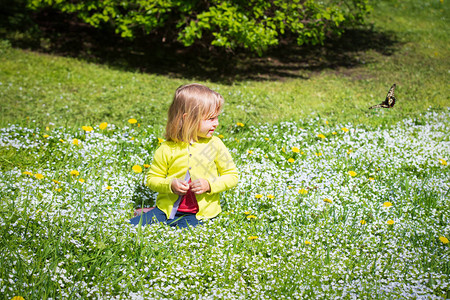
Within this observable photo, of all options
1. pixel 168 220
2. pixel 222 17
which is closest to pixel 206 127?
pixel 168 220

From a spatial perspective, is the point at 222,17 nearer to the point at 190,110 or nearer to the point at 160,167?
the point at 190,110

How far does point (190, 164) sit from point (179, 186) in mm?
280

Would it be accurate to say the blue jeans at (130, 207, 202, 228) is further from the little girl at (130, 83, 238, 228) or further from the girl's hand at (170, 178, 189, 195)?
the girl's hand at (170, 178, 189, 195)

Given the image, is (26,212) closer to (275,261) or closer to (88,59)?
(275,261)

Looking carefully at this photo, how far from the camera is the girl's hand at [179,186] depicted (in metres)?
2.91

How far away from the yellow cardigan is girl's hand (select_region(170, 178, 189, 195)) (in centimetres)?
12

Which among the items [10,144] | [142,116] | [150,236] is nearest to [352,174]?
[150,236]

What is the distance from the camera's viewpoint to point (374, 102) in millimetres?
6895

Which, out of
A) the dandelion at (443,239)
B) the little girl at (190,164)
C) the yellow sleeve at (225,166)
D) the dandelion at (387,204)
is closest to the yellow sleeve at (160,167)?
the little girl at (190,164)

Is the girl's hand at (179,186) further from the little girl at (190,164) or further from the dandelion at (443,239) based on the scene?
the dandelion at (443,239)

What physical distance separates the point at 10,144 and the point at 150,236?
2360 millimetres

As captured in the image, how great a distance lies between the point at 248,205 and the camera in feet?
11.7

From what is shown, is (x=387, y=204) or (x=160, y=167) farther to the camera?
(x=387, y=204)

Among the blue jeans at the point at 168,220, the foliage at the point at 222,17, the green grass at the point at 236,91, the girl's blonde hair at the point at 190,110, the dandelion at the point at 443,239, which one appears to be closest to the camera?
the dandelion at the point at 443,239
